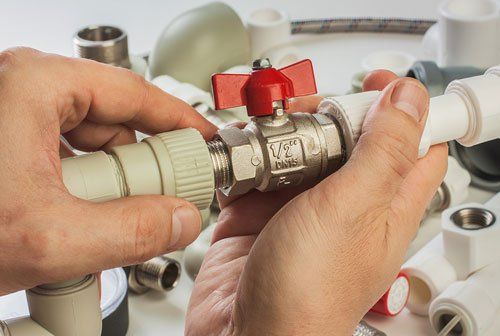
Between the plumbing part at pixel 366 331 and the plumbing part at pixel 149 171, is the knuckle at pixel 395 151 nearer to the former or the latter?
the plumbing part at pixel 149 171

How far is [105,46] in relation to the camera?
49.8 inches

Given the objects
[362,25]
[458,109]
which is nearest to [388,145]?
[458,109]

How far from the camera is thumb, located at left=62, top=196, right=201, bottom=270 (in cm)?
62

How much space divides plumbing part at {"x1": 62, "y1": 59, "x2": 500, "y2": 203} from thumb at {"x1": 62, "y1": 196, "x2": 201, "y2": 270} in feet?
0.07

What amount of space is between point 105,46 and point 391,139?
26.8 inches

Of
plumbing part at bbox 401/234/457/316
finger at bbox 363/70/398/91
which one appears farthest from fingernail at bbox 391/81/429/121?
plumbing part at bbox 401/234/457/316

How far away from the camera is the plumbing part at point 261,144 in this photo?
26.3 inches

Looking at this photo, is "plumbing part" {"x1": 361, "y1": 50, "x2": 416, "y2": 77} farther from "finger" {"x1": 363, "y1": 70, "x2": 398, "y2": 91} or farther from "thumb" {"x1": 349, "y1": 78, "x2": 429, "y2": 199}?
"thumb" {"x1": 349, "y1": 78, "x2": 429, "y2": 199}

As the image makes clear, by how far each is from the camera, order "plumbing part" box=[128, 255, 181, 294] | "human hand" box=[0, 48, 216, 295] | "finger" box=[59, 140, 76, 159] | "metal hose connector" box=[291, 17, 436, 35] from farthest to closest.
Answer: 1. "metal hose connector" box=[291, 17, 436, 35]
2. "plumbing part" box=[128, 255, 181, 294]
3. "finger" box=[59, 140, 76, 159]
4. "human hand" box=[0, 48, 216, 295]

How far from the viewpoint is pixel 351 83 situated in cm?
141

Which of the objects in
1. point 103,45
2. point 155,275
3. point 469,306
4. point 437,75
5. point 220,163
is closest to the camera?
point 220,163

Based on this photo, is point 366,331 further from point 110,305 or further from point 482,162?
point 482,162

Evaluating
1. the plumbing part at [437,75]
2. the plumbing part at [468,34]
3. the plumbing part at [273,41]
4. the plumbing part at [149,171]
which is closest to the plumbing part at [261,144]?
the plumbing part at [149,171]

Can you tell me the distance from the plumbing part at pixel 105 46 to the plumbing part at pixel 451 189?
473 millimetres
